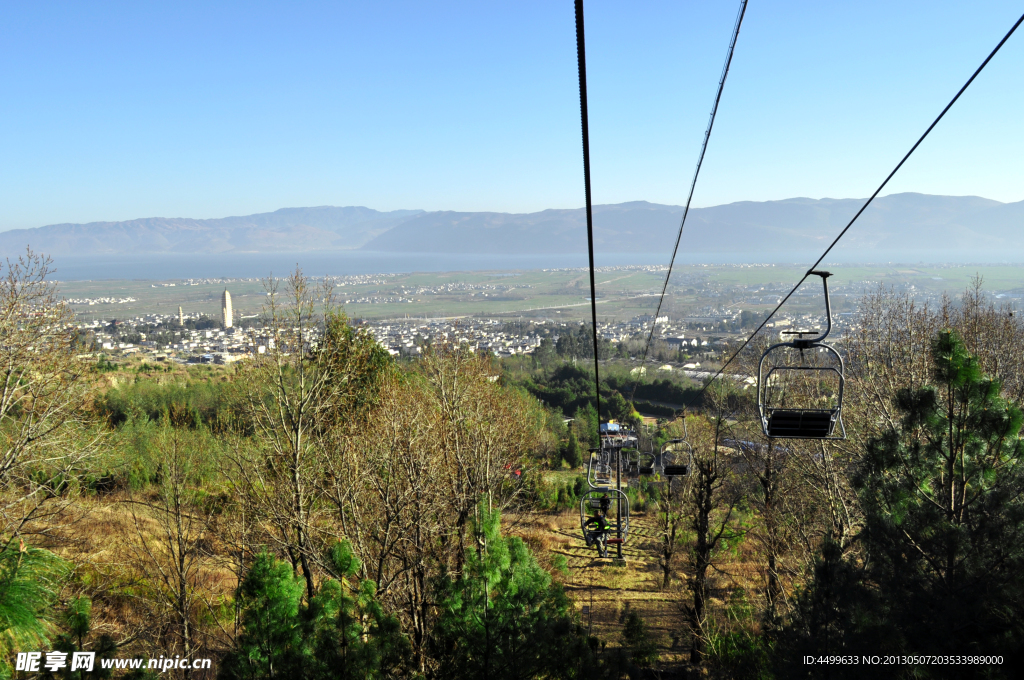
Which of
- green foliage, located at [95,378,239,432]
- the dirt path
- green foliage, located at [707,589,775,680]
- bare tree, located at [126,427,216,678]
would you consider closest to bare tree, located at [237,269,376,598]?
bare tree, located at [126,427,216,678]

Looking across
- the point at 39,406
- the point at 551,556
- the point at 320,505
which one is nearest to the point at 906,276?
the point at 551,556

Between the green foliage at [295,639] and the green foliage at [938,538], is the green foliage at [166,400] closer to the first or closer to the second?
the green foliage at [295,639]

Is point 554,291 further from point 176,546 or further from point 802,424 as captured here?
point 802,424

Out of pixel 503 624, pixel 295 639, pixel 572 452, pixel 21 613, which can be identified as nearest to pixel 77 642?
pixel 21 613

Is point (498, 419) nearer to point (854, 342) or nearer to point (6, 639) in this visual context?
point (854, 342)

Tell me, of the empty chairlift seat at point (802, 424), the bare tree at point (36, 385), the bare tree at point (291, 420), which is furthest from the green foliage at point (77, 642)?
the empty chairlift seat at point (802, 424)

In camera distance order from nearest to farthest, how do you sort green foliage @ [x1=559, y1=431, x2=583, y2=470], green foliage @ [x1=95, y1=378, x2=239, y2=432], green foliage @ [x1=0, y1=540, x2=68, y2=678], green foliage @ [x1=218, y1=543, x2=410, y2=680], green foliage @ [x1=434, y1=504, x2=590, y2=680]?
1. green foliage @ [x1=0, y1=540, x2=68, y2=678]
2. green foliage @ [x1=218, y1=543, x2=410, y2=680]
3. green foliage @ [x1=434, y1=504, x2=590, y2=680]
4. green foliage @ [x1=95, y1=378, x2=239, y2=432]
5. green foliage @ [x1=559, y1=431, x2=583, y2=470]

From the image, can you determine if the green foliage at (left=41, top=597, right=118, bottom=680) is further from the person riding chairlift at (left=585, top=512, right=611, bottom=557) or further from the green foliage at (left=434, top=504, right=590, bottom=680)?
the person riding chairlift at (left=585, top=512, right=611, bottom=557)
